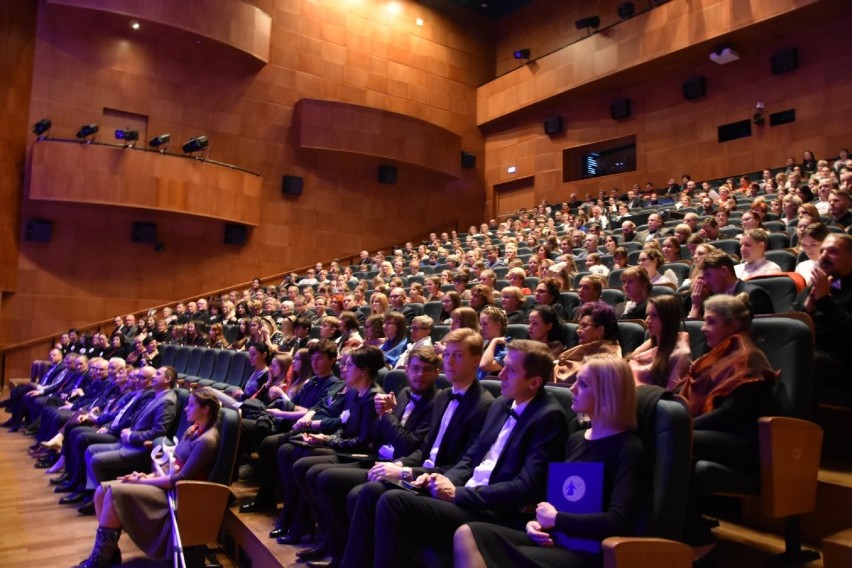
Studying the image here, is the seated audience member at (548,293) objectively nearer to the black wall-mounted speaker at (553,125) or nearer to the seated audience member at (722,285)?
the seated audience member at (722,285)

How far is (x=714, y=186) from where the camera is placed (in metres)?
5.79

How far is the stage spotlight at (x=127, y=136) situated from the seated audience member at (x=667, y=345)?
5.32 meters

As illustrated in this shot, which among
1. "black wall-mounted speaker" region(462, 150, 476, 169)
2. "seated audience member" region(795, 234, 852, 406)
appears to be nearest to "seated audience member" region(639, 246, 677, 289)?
"seated audience member" region(795, 234, 852, 406)

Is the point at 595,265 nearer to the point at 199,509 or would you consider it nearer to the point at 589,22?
the point at 199,509

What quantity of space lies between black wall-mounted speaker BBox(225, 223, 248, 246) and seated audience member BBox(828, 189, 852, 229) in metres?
5.58

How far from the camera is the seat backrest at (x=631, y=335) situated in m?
1.66

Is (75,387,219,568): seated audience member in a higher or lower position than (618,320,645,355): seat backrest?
lower

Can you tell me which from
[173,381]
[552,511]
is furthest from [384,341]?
[552,511]

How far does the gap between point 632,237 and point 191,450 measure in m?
2.89

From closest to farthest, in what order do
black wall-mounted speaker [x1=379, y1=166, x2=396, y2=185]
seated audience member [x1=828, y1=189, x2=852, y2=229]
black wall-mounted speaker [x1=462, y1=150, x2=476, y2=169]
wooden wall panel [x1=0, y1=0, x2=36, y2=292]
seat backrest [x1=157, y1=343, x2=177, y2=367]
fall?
seated audience member [x1=828, y1=189, x2=852, y2=229] → seat backrest [x1=157, y1=343, x2=177, y2=367] → wooden wall panel [x1=0, y1=0, x2=36, y2=292] → black wall-mounted speaker [x1=379, y1=166, x2=396, y2=185] → black wall-mounted speaker [x1=462, y1=150, x2=476, y2=169]

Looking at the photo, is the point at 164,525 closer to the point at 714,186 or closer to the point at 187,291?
the point at 187,291

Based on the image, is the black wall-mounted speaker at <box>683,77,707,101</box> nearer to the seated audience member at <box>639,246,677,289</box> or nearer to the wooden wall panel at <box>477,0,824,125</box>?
the wooden wall panel at <box>477,0,824,125</box>

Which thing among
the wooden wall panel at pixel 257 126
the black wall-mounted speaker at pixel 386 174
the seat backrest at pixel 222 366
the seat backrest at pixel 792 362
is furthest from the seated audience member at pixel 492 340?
the black wall-mounted speaker at pixel 386 174

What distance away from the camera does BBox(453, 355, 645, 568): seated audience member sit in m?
0.92
